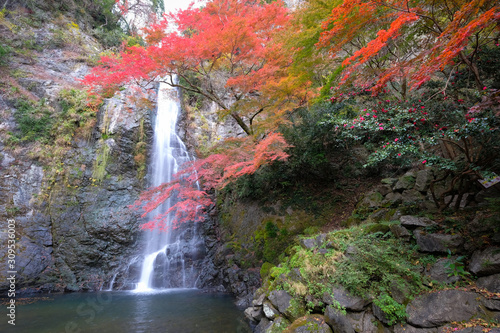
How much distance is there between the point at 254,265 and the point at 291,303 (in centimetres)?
371

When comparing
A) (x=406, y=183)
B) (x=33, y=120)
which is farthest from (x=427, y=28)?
(x=33, y=120)

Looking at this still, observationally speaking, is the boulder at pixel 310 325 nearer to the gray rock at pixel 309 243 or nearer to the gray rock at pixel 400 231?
the gray rock at pixel 309 243

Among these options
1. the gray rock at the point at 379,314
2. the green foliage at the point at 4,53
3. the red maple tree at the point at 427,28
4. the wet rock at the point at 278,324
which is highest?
the green foliage at the point at 4,53

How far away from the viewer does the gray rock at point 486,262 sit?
3.02 m

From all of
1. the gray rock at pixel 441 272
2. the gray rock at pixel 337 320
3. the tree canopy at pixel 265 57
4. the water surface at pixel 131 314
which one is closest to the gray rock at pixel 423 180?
the tree canopy at pixel 265 57

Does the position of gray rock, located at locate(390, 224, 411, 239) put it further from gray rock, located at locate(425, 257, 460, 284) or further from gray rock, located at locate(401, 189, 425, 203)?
gray rock, located at locate(401, 189, 425, 203)

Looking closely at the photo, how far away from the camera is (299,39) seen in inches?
267

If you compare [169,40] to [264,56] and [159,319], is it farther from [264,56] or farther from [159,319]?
[159,319]

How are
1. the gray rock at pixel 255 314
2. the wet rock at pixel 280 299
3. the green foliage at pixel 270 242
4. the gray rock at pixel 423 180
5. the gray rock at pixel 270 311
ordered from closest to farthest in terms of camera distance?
1. the wet rock at pixel 280 299
2. the gray rock at pixel 270 311
3. the gray rock at pixel 255 314
4. the gray rock at pixel 423 180
5. the green foliage at pixel 270 242

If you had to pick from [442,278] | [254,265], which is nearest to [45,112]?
[254,265]

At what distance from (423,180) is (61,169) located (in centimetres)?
1486

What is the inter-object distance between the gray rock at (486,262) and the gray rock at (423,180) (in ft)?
7.64

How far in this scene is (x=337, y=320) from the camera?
12.0 ft

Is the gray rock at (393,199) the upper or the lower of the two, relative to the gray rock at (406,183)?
lower
